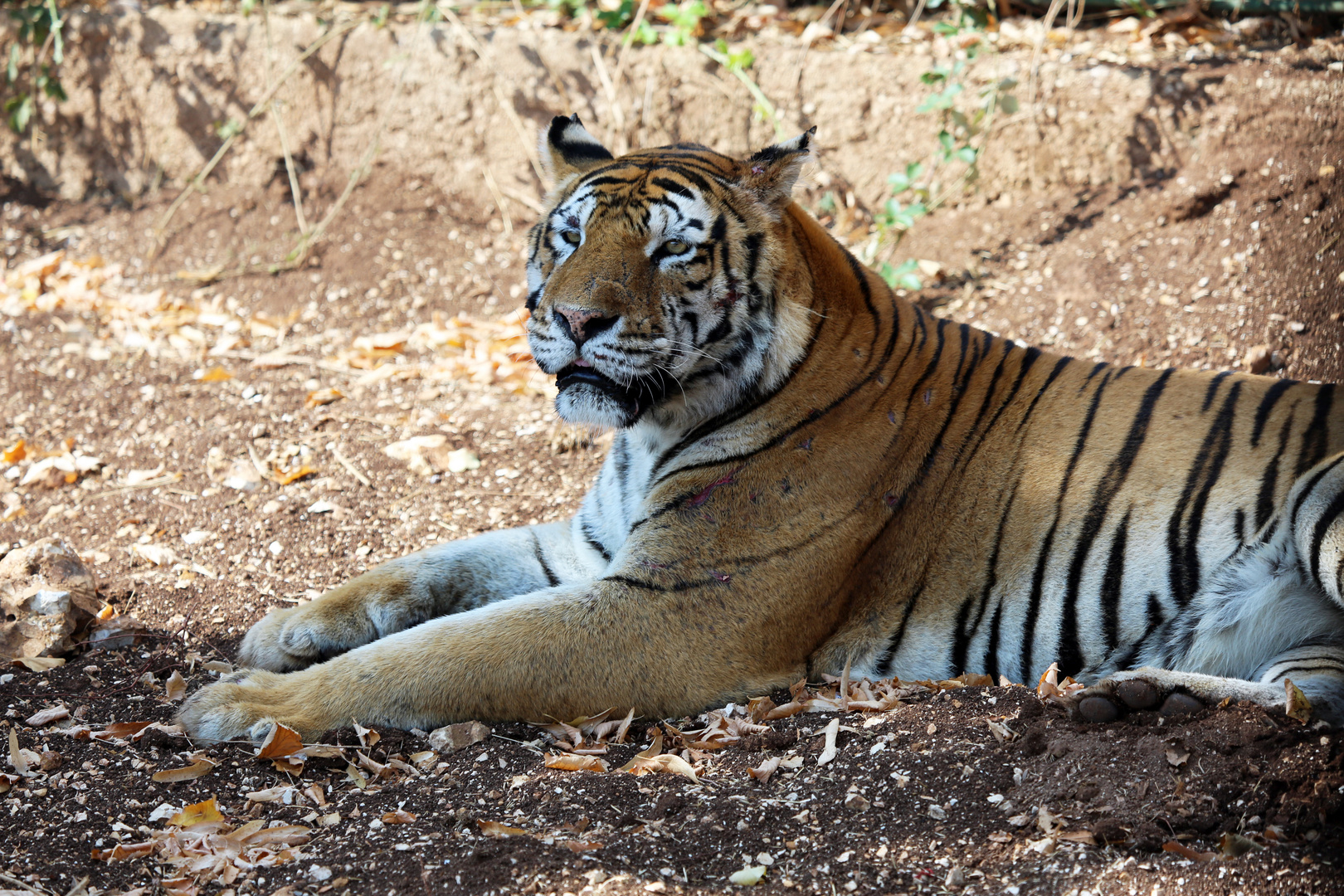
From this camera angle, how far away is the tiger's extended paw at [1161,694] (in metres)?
2.57

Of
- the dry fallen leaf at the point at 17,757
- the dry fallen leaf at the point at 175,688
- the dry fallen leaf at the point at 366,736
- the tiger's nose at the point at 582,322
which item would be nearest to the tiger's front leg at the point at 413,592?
the dry fallen leaf at the point at 175,688

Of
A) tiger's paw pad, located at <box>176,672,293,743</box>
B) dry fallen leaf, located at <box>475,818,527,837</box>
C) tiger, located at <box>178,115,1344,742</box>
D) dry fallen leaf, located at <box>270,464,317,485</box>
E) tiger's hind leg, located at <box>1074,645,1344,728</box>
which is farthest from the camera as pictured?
dry fallen leaf, located at <box>270,464,317,485</box>

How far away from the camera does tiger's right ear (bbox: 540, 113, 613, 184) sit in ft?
11.7

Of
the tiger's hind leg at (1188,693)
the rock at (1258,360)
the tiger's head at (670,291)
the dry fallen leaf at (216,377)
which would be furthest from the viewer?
the dry fallen leaf at (216,377)

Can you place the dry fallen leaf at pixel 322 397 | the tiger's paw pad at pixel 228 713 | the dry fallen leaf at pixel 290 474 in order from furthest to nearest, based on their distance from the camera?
the dry fallen leaf at pixel 322 397 < the dry fallen leaf at pixel 290 474 < the tiger's paw pad at pixel 228 713

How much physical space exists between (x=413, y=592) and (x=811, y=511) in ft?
4.19

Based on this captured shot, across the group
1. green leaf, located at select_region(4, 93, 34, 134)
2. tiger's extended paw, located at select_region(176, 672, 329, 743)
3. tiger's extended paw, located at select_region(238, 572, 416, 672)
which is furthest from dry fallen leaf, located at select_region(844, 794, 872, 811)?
green leaf, located at select_region(4, 93, 34, 134)

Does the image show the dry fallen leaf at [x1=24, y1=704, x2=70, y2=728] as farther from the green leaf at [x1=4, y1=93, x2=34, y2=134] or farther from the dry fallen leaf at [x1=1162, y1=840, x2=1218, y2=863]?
the green leaf at [x1=4, y1=93, x2=34, y2=134]

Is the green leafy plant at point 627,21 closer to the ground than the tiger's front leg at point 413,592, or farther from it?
farther from it

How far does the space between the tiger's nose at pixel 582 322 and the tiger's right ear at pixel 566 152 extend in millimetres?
735

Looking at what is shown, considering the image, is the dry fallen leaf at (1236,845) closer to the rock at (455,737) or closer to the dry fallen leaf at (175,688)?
the rock at (455,737)

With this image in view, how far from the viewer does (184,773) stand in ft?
8.70

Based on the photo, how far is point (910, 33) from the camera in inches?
255

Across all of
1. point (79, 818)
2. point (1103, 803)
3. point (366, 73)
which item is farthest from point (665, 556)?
point (366, 73)
